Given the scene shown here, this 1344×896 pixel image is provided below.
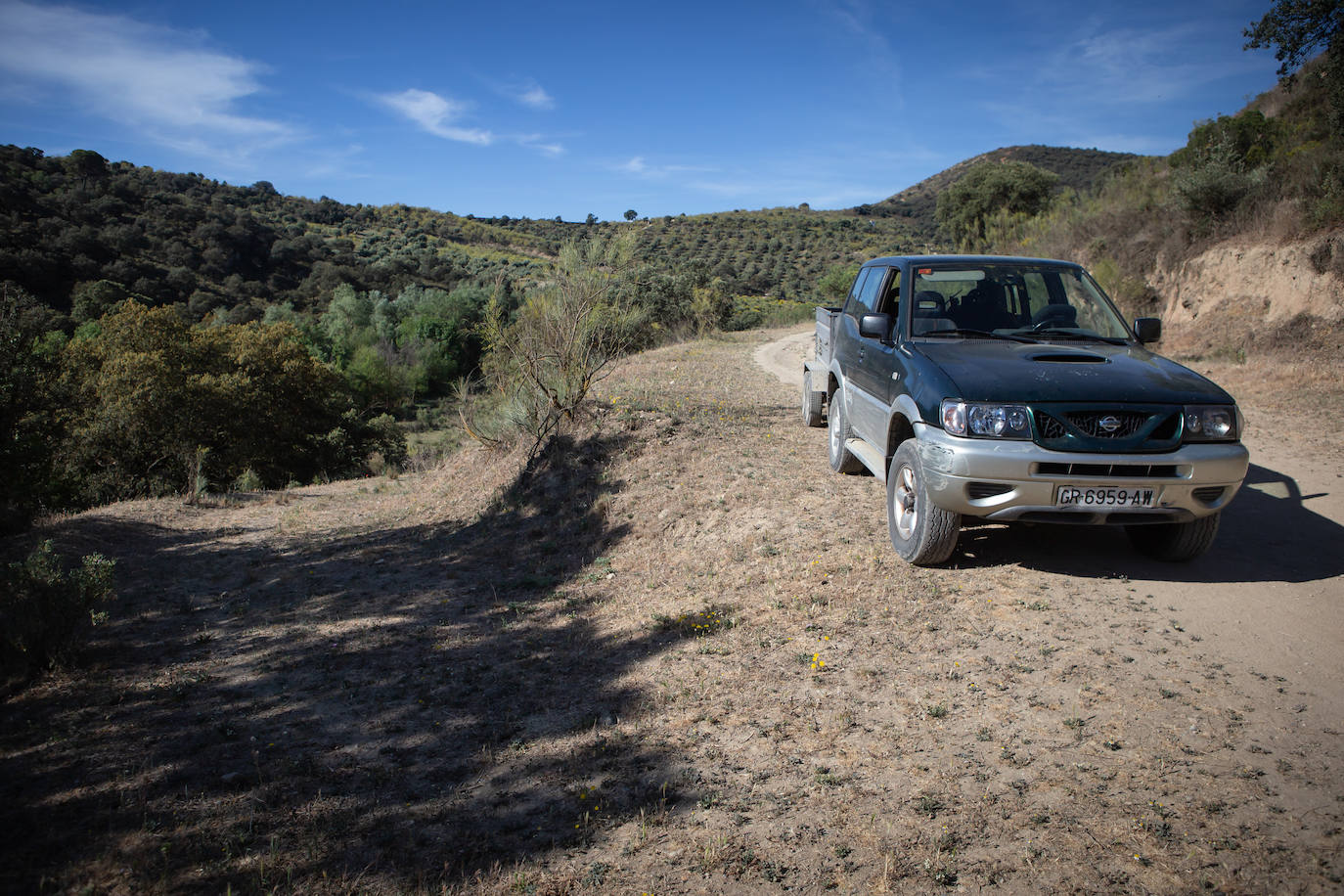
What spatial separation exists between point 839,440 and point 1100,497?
3575 millimetres

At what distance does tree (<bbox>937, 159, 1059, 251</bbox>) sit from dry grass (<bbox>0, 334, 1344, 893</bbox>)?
3262 centimetres

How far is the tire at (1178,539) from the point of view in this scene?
479 cm

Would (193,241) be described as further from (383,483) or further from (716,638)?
(716,638)

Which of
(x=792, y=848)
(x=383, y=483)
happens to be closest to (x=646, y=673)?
(x=792, y=848)

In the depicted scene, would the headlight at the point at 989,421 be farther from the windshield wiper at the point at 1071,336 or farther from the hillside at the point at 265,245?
→ the hillside at the point at 265,245

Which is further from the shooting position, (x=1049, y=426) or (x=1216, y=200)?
(x=1216, y=200)

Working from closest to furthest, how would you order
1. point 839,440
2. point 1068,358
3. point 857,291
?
point 1068,358
point 857,291
point 839,440

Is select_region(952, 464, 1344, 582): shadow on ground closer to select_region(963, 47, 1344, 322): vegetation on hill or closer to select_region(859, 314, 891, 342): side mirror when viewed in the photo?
select_region(859, 314, 891, 342): side mirror

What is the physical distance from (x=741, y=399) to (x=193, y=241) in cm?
4943

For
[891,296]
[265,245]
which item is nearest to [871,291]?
[891,296]

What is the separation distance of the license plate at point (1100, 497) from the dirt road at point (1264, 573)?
2.87 ft

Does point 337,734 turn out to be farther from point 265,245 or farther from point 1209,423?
point 265,245

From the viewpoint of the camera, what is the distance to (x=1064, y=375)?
4457 mm

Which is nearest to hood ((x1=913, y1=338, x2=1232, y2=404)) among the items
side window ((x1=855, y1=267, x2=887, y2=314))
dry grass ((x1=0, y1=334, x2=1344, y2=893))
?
dry grass ((x1=0, y1=334, x2=1344, y2=893))
